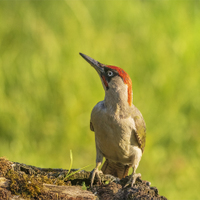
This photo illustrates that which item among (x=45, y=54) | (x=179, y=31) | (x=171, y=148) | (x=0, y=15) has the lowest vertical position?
(x=171, y=148)

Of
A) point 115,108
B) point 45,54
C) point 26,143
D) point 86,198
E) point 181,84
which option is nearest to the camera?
point 86,198

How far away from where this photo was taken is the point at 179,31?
8391mm

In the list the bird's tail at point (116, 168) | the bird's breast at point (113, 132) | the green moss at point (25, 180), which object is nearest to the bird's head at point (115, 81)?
the bird's breast at point (113, 132)

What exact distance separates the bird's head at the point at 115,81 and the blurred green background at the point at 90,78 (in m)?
2.99

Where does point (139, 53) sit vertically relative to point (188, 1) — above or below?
below

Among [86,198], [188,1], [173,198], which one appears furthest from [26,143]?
[188,1]

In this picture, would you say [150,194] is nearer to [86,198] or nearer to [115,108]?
[86,198]

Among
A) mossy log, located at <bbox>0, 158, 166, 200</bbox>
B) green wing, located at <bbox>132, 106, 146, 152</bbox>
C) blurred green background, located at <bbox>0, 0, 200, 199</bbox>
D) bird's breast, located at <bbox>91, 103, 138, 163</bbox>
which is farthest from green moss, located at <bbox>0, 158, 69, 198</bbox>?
blurred green background, located at <bbox>0, 0, 200, 199</bbox>

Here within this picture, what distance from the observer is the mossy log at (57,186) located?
3018 mm

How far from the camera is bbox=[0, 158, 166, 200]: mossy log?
302 centimetres

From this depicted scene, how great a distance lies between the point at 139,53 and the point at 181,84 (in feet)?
3.59

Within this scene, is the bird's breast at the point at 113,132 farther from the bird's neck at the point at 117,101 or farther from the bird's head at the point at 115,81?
the bird's head at the point at 115,81

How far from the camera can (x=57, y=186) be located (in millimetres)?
3217

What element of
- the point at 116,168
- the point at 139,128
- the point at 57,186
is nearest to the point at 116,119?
the point at 139,128
